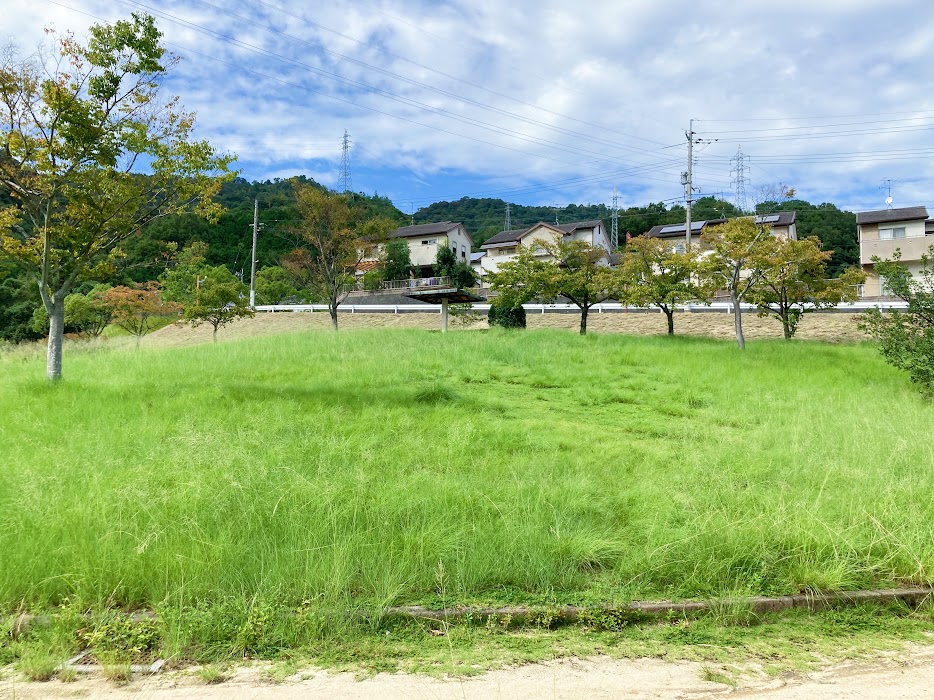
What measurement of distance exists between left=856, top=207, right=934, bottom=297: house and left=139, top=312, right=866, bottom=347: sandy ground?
31.4ft

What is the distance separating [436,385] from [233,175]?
211 inches

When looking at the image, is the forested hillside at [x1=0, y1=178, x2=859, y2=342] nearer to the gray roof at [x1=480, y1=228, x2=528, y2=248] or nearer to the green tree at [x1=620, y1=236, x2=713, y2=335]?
the green tree at [x1=620, y1=236, x2=713, y2=335]

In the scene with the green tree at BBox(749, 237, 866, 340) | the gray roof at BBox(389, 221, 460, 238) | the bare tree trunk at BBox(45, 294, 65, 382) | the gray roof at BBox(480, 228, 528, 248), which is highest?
the gray roof at BBox(389, 221, 460, 238)

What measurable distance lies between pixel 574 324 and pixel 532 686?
874 inches

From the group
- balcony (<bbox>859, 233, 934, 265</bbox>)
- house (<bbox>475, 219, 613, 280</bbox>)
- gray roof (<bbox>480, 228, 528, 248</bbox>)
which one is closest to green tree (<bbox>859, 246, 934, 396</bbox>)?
balcony (<bbox>859, 233, 934, 265</bbox>)

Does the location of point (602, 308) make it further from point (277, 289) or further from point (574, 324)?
point (277, 289)

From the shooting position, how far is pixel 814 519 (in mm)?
3875

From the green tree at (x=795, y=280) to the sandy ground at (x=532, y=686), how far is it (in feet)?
52.2

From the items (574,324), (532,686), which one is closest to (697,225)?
(574,324)

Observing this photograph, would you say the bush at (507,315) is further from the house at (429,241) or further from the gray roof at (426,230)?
the gray roof at (426,230)

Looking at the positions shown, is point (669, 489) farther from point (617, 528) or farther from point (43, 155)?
point (43, 155)

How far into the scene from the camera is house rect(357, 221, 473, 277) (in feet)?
150

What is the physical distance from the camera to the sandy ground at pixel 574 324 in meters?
20.2

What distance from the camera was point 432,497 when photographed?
14.0 ft
